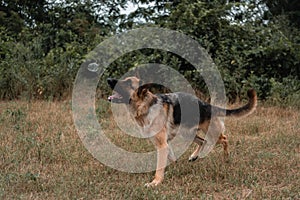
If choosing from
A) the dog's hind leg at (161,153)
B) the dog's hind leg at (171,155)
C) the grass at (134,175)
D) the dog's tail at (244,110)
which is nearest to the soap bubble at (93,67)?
the grass at (134,175)

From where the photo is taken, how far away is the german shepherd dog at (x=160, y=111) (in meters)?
5.57

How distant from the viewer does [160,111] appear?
5785 millimetres

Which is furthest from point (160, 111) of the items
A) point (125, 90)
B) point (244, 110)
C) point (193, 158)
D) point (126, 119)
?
point (126, 119)

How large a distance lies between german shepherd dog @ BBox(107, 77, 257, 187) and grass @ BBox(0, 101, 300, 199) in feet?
0.93

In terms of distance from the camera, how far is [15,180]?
5000 mm

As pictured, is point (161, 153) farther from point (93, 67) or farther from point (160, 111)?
point (93, 67)

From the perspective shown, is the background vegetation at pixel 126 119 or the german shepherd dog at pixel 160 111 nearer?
the background vegetation at pixel 126 119

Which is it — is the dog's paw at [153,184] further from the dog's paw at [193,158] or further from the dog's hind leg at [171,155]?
the dog's paw at [193,158]

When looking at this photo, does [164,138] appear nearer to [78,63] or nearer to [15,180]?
[15,180]

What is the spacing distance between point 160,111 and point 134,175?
92 cm

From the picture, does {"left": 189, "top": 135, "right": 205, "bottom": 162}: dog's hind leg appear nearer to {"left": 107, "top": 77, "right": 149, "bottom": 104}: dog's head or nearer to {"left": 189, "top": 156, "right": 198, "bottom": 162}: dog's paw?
{"left": 189, "top": 156, "right": 198, "bottom": 162}: dog's paw

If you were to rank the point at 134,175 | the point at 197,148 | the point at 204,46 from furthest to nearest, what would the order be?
the point at 204,46 < the point at 197,148 < the point at 134,175

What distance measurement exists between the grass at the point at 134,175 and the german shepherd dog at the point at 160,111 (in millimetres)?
283

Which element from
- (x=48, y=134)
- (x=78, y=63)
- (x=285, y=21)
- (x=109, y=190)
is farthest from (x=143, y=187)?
(x=285, y=21)
